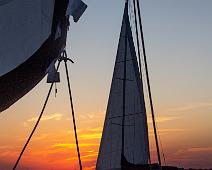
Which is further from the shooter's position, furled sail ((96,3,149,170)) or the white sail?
furled sail ((96,3,149,170))

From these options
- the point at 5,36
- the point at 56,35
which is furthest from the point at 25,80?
the point at 5,36

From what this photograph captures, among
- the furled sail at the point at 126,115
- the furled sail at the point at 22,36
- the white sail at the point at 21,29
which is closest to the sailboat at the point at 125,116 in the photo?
the furled sail at the point at 126,115

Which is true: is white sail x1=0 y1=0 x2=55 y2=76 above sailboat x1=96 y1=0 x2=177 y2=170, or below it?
above

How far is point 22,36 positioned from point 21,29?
0.89 feet

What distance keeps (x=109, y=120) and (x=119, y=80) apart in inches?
104

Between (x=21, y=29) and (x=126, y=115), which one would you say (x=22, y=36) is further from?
(x=126, y=115)

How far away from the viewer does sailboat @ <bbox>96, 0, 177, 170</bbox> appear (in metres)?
25.9

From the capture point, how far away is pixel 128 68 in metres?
27.4

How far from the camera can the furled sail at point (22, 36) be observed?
1560 centimetres

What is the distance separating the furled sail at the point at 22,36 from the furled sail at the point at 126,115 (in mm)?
9432

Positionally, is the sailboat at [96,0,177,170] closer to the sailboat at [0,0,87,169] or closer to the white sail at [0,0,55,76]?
the sailboat at [0,0,87,169]

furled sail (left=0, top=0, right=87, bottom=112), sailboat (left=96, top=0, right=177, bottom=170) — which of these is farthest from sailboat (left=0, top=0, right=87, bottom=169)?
sailboat (left=96, top=0, right=177, bottom=170)

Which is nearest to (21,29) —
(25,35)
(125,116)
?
(25,35)

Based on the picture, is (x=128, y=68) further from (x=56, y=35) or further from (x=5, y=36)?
(x=5, y=36)
